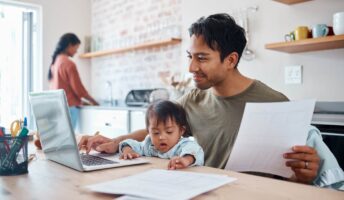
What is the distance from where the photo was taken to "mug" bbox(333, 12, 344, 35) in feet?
7.29

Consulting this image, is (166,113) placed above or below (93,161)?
above

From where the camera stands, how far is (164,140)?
1349 mm

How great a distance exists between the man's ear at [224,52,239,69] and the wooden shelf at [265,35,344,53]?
945 mm

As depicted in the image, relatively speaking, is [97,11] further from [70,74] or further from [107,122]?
[107,122]

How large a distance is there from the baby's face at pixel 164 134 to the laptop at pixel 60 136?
165 millimetres

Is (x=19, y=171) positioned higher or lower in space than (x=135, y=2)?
lower

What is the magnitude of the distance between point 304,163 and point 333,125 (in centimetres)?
119

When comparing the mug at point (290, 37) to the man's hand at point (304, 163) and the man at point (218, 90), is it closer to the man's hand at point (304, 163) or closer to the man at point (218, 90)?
the man at point (218, 90)

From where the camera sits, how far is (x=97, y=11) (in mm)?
5105

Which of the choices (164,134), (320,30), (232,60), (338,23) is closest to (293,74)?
(320,30)

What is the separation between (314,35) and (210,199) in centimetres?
196

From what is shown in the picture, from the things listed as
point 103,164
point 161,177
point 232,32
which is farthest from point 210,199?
point 232,32

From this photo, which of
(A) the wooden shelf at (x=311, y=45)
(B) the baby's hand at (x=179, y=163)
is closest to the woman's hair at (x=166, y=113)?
(B) the baby's hand at (x=179, y=163)

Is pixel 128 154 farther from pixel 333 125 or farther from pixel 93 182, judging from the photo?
pixel 333 125
